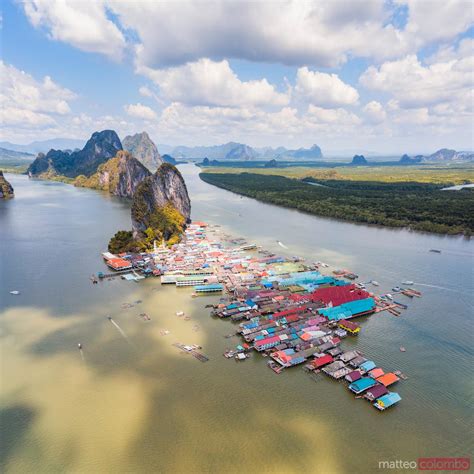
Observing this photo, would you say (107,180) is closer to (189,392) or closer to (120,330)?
(120,330)

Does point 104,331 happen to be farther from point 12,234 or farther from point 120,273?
point 12,234

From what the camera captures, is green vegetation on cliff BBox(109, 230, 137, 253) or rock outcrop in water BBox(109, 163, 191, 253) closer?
green vegetation on cliff BBox(109, 230, 137, 253)

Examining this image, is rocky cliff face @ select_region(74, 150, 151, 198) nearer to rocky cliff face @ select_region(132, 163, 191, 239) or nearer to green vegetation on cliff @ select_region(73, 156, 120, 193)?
green vegetation on cliff @ select_region(73, 156, 120, 193)

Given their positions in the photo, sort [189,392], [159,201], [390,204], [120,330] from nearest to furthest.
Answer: [189,392] → [120,330] → [159,201] → [390,204]

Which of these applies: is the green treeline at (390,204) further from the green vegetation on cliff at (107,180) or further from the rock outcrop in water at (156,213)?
the green vegetation on cliff at (107,180)

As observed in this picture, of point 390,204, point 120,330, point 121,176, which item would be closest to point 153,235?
point 120,330

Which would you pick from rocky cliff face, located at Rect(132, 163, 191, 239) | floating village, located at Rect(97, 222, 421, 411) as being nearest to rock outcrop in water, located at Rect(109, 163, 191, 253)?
rocky cliff face, located at Rect(132, 163, 191, 239)

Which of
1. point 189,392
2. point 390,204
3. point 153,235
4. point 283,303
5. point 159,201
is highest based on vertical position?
point 159,201
